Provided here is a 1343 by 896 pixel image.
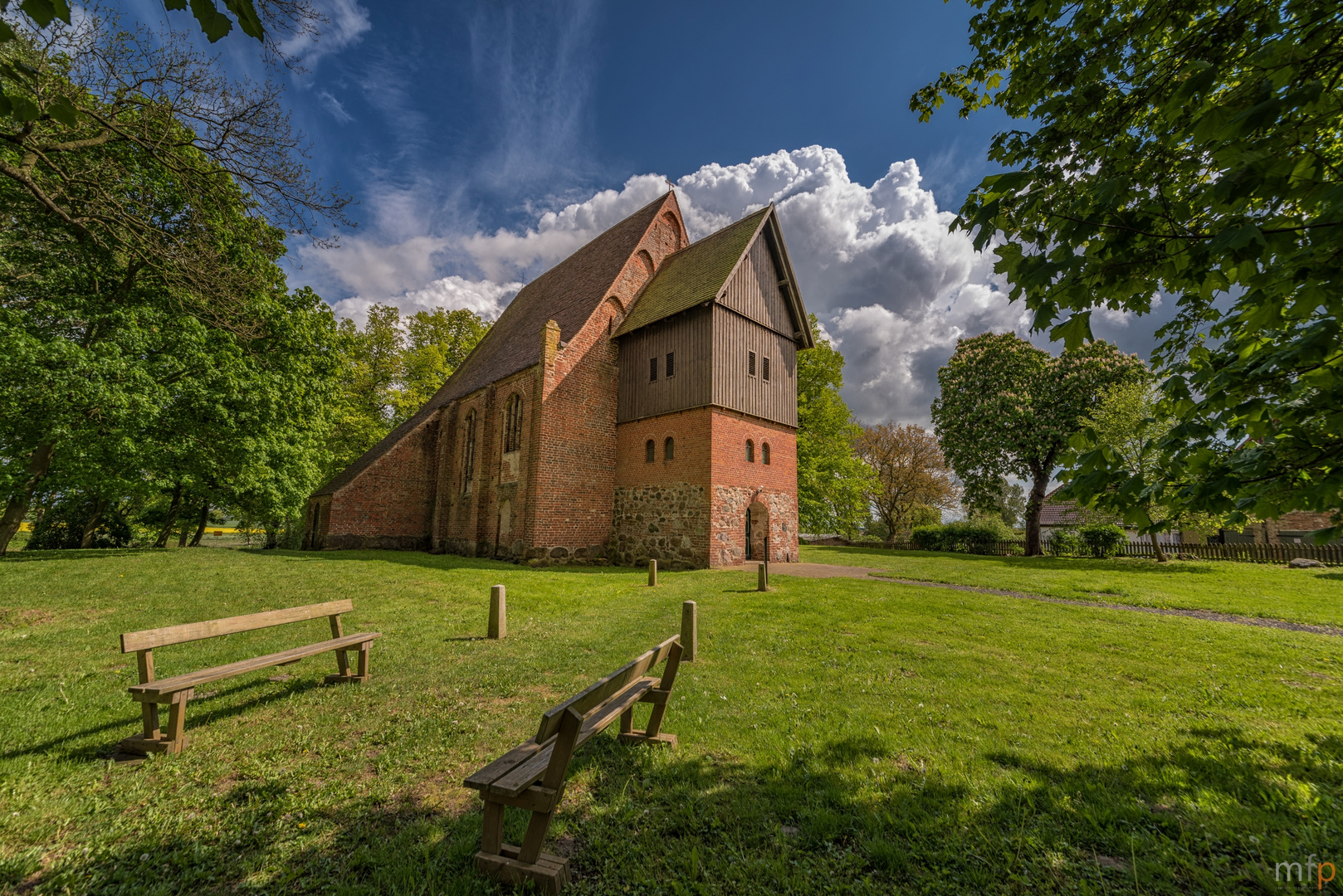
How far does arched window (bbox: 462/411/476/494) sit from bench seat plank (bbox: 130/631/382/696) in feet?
62.8

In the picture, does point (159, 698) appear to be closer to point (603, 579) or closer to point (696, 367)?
point (603, 579)

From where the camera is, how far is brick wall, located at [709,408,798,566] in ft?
58.6

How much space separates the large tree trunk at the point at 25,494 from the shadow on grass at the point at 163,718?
1422 centimetres

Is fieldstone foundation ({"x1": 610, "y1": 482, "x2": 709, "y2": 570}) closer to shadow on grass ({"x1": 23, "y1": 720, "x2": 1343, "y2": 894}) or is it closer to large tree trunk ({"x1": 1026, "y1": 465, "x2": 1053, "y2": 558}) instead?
shadow on grass ({"x1": 23, "y1": 720, "x2": 1343, "y2": 894})

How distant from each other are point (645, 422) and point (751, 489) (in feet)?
15.7

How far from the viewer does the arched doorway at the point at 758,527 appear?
63.8ft

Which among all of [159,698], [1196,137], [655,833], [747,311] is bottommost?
[655,833]

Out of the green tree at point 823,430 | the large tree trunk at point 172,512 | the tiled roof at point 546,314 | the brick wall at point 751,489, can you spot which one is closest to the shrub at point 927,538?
the green tree at point 823,430

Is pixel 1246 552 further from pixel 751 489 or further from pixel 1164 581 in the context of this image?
pixel 751 489

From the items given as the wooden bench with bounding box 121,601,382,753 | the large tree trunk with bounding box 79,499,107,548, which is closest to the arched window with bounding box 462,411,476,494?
the large tree trunk with bounding box 79,499,107,548

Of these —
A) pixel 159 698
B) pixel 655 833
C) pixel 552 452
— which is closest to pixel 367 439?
pixel 552 452

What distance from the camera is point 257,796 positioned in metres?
3.57

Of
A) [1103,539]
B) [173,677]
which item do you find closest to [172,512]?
[173,677]

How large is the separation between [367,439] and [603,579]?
24.3 metres
